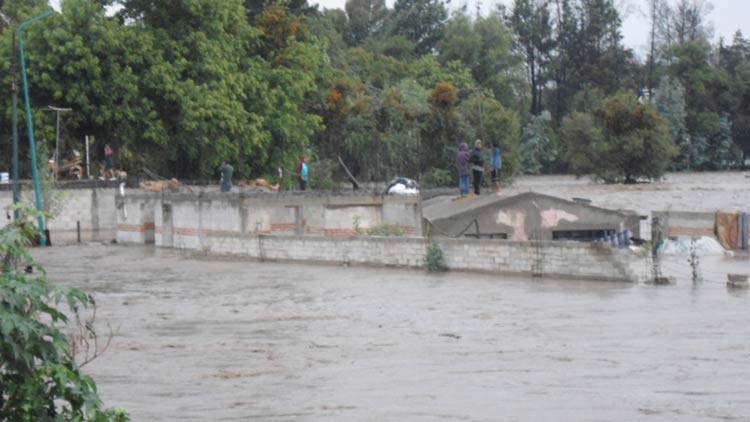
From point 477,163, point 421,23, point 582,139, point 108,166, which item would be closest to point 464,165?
point 477,163

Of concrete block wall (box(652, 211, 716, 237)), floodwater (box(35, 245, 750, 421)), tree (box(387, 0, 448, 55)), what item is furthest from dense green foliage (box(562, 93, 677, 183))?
floodwater (box(35, 245, 750, 421))

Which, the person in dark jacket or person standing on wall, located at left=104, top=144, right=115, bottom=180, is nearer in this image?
the person in dark jacket

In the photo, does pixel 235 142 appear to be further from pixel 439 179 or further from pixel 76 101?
pixel 439 179

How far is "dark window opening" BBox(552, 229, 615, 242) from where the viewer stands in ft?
105

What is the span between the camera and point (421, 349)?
1716cm

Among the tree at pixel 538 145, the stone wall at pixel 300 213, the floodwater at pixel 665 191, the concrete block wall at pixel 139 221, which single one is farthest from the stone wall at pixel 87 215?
the tree at pixel 538 145

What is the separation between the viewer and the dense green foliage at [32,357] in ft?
27.3

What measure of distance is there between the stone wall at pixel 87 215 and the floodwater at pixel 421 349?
16.9 metres

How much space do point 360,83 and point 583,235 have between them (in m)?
39.0

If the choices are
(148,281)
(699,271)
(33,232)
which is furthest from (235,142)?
(33,232)

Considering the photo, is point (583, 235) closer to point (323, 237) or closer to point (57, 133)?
point (323, 237)

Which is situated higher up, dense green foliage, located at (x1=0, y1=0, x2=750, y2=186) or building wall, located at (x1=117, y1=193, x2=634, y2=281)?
dense green foliage, located at (x1=0, y1=0, x2=750, y2=186)

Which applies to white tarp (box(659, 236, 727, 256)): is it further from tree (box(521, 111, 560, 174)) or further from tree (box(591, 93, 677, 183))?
tree (box(521, 111, 560, 174))

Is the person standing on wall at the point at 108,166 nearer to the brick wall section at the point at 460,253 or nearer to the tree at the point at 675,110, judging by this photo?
the brick wall section at the point at 460,253
